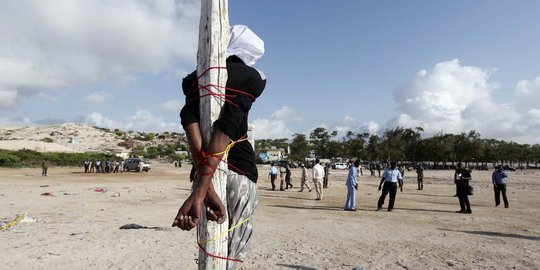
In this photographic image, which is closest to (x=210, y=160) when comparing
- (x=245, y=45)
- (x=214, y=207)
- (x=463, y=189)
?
(x=214, y=207)

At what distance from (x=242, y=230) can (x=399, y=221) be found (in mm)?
9457

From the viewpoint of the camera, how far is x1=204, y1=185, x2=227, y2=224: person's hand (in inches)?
75.6

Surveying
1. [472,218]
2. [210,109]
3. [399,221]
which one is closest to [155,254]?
[210,109]

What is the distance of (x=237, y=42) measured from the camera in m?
2.27

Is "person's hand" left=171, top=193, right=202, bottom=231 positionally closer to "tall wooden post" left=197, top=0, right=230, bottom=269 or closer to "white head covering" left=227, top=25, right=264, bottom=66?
"tall wooden post" left=197, top=0, right=230, bottom=269

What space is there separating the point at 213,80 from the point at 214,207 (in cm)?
69

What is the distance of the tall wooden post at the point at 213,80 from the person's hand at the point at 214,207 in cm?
7

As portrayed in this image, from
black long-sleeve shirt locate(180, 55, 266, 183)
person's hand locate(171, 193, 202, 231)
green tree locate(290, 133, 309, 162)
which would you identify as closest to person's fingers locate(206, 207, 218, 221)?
person's hand locate(171, 193, 202, 231)

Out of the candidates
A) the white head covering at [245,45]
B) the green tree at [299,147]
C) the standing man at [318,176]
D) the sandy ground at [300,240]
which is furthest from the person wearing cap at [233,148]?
the green tree at [299,147]

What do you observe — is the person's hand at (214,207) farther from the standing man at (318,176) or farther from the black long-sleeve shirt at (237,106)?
the standing man at (318,176)

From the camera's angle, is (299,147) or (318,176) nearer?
(318,176)

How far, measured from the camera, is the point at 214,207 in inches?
76.4

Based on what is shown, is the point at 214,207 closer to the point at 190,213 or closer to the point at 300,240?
the point at 190,213

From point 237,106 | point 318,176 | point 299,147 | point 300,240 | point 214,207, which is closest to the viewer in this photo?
point 214,207
